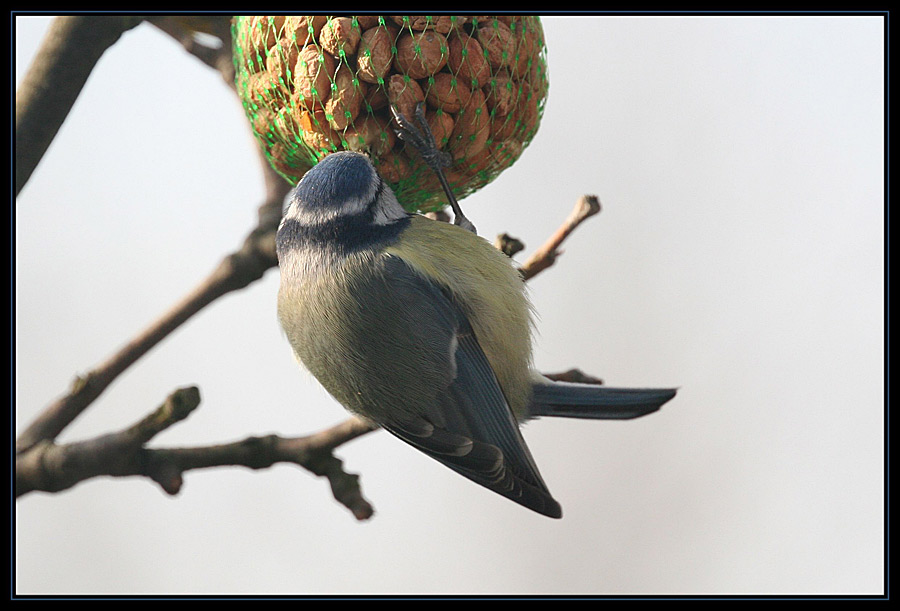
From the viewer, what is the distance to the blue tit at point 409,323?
77 centimetres

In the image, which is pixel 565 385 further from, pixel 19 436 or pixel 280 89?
pixel 19 436

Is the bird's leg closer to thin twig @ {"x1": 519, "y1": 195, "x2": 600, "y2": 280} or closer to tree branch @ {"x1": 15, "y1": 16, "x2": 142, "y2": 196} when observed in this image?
thin twig @ {"x1": 519, "y1": 195, "x2": 600, "y2": 280}

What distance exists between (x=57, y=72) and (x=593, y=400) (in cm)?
87

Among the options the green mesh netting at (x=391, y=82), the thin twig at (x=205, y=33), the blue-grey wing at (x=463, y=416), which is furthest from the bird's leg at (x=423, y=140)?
the thin twig at (x=205, y=33)

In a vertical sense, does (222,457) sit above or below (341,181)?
below

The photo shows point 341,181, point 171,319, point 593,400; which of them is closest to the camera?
point 341,181

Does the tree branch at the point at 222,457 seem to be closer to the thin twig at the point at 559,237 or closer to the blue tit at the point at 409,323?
the blue tit at the point at 409,323

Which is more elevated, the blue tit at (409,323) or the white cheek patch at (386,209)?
the white cheek patch at (386,209)

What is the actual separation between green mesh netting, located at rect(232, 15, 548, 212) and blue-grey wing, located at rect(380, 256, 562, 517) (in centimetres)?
15

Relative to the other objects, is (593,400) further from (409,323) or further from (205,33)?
(205,33)

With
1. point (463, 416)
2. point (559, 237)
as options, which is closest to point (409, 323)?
point (463, 416)

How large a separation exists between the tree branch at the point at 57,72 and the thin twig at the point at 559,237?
659 mm

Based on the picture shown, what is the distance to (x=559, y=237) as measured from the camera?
2.99ft

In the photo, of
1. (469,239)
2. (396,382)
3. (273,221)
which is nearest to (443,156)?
(469,239)
